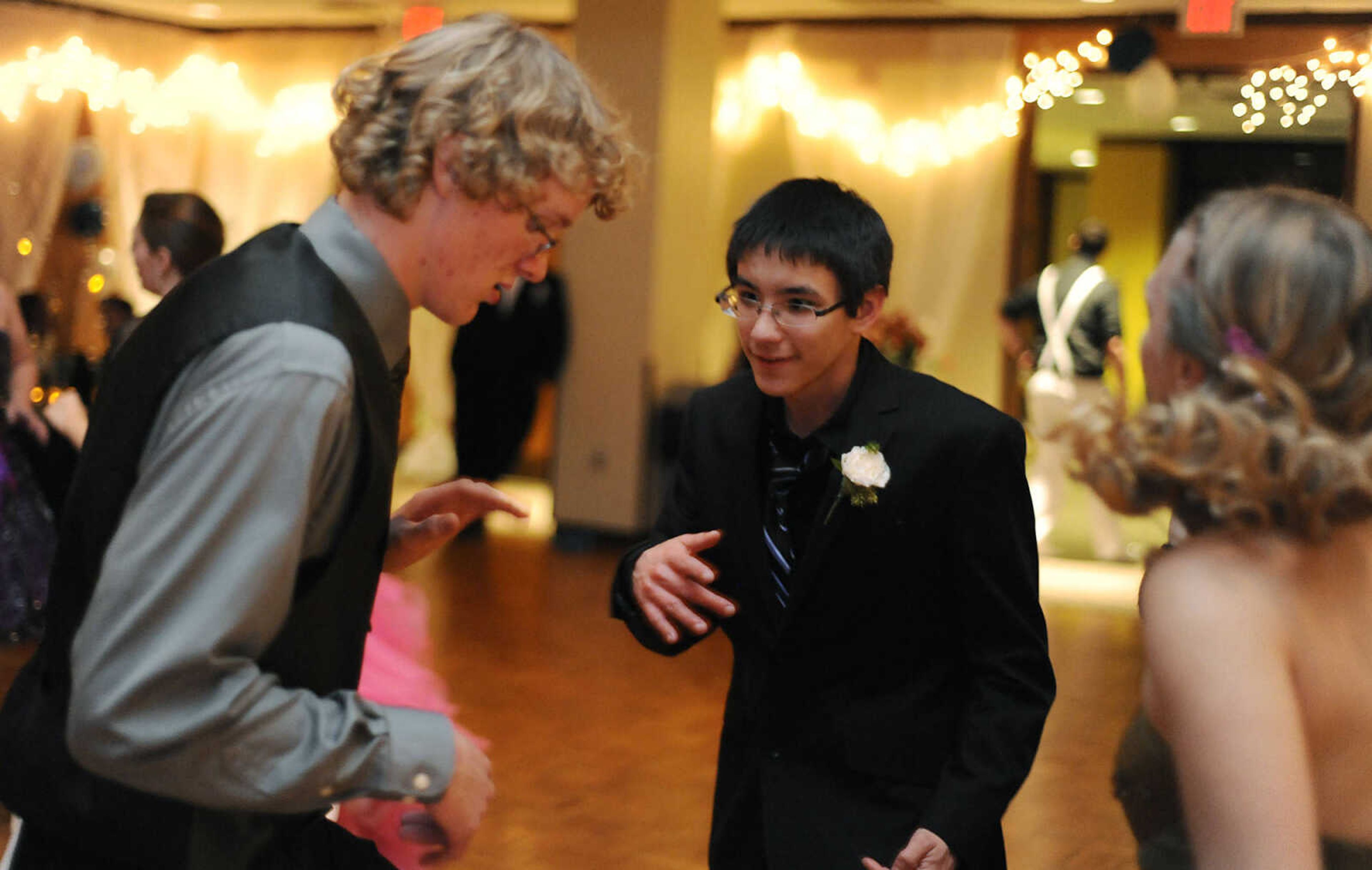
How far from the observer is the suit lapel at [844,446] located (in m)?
1.85

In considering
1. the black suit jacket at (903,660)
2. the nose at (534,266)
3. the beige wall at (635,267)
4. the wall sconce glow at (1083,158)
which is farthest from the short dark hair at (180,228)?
the wall sconce glow at (1083,158)

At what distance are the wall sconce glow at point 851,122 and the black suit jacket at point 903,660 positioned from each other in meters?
7.57

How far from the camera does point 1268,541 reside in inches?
46.8

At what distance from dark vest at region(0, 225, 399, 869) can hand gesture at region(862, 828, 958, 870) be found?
2.72ft

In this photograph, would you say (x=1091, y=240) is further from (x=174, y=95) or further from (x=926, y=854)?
(x=174, y=95)

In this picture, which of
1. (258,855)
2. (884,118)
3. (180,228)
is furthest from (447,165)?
(884,118)

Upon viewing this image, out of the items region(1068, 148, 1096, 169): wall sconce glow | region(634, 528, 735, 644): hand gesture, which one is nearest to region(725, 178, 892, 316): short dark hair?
region(634, 528, 735, 644): hand gesture

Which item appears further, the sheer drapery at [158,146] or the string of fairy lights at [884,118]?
the sheer drapery at [158,146]

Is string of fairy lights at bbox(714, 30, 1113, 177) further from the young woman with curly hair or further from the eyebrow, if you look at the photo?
the young woman with curly hair

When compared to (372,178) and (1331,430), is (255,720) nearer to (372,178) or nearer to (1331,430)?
(372,178)

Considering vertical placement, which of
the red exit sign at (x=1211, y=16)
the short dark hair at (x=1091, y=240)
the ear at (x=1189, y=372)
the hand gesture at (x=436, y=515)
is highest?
the red exit sign at (x=1211, y=16)

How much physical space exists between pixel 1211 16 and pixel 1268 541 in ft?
21.8

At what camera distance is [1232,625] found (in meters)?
1.14

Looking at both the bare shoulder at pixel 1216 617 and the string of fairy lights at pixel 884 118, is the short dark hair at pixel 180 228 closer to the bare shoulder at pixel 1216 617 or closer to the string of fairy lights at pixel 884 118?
the bare shoulder at pixel 1216 617
